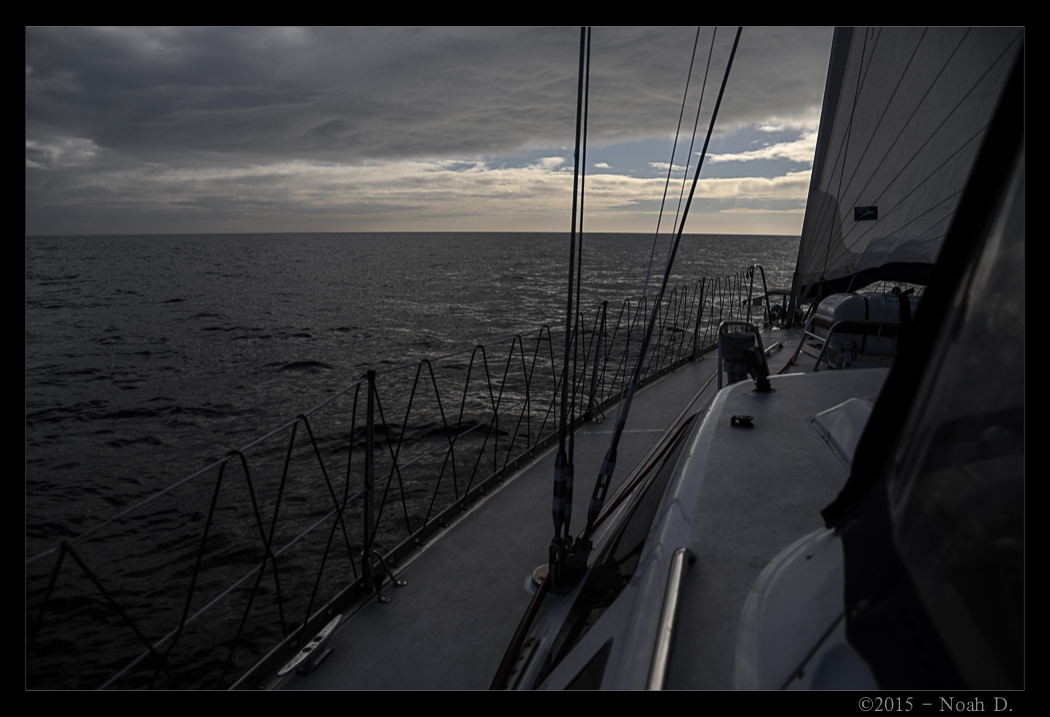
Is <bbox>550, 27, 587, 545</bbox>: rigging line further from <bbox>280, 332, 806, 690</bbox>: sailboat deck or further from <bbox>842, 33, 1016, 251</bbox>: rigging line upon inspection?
<bbox>842, 33, 1016, 251</bbox>: rigging line

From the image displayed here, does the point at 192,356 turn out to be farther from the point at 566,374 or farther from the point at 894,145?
the point at 566,374

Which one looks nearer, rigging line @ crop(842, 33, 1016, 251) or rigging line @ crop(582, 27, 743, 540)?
rigging line @ crop(582, 27, 743, 540)

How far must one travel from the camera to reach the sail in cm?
566

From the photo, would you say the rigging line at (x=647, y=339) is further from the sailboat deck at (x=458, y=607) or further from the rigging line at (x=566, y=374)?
the sailboat deck at (x=458, y=607)

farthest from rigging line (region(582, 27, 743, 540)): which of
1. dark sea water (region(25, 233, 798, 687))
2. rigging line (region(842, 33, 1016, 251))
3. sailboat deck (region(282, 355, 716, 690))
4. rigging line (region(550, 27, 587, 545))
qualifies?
dark sea water (region(25, 233, 798, 687))

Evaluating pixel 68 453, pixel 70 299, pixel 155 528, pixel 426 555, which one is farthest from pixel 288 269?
pixel 426 555

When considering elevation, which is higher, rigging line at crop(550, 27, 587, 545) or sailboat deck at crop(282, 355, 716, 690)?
rigging line at crop(550, 27, 587, 545)

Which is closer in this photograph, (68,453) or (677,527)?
(677,527)

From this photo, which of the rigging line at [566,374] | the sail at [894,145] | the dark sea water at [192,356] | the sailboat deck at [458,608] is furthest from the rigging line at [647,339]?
the dark sea water at [192,356]

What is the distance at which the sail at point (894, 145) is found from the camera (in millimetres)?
5664

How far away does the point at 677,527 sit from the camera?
201cm

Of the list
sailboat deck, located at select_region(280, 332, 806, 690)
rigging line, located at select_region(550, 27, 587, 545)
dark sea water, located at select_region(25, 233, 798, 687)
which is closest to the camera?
rigging line, located at select_region(550, 27, 587, 545)

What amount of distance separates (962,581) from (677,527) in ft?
3.92
